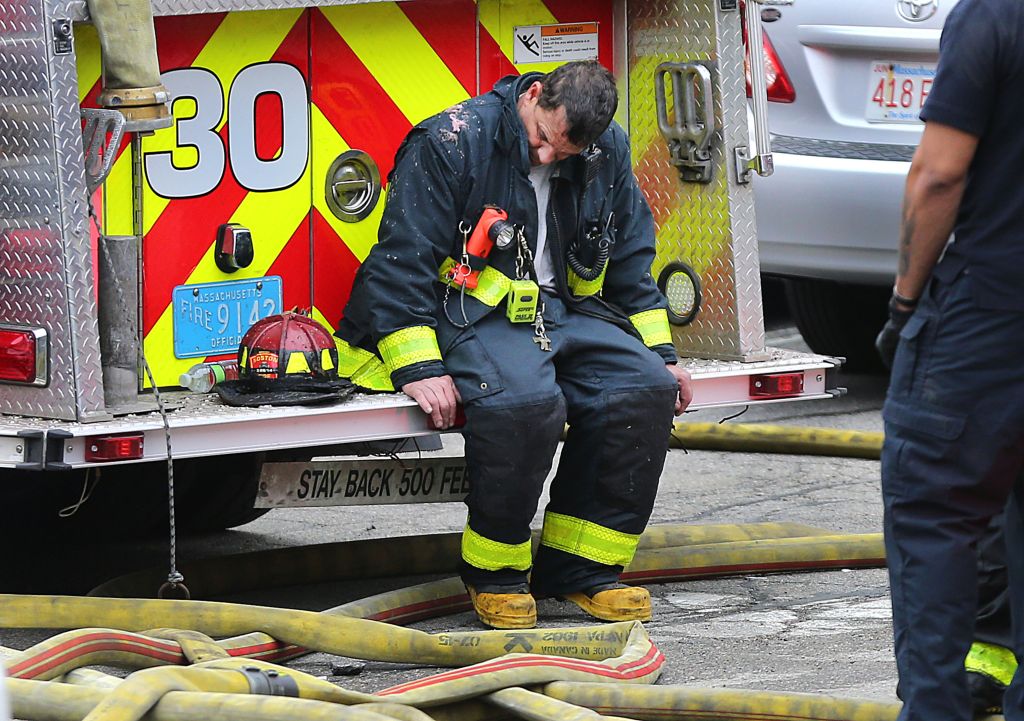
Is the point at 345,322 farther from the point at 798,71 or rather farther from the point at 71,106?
the point at 798,71

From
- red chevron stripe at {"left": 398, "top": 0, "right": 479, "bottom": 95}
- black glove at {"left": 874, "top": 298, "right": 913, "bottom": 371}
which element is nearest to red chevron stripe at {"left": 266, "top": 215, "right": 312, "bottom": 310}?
red chevron stripe at {"left": 398, "top": 0, "right": 479, "bottom": 95}

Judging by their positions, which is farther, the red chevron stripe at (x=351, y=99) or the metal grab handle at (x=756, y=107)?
the metal grab handle at (x=756, y=107)

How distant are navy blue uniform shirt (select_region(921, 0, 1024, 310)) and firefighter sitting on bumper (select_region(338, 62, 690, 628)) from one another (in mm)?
1411

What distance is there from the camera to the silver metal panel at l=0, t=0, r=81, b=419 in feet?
13.1

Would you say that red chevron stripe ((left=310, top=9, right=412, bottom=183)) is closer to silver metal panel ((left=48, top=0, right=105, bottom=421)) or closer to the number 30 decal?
the number 30 decal

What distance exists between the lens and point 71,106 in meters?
4.03

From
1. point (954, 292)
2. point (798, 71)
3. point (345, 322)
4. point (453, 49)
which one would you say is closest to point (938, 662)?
point (954, 292)

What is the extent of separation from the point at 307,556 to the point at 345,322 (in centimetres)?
63

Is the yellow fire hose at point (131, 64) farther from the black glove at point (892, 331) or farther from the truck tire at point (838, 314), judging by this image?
the truck tire at point (838, 314)

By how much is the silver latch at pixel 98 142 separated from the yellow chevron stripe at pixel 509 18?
55.8 inches

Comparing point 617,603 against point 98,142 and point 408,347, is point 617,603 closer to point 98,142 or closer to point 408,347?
point 408,347

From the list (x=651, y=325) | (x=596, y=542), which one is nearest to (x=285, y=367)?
(x=596, y=542)

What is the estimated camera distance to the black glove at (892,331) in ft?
11.2

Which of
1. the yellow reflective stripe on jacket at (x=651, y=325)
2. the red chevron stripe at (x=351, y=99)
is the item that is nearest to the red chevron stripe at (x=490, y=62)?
the red chevron stripe at (x=351, y=99)
